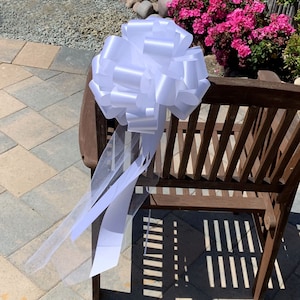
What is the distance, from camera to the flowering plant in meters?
3.94

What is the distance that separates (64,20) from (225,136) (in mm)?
3496

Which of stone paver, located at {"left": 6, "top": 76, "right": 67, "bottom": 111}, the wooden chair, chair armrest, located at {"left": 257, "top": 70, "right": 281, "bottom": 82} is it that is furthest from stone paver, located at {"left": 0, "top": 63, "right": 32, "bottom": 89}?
chair armrest, located at {"left": 257, "top": 70, "right": 281, "bottom": 82}

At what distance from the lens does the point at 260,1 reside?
4.27 metres

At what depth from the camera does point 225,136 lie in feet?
5.60

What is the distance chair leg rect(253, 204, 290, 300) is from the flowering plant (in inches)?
83.8

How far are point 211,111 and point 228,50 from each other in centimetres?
254

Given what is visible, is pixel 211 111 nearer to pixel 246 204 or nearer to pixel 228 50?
pixel 246 204

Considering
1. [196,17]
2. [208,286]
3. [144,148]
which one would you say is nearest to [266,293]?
[208,286]

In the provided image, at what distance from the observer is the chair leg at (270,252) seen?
200 cm

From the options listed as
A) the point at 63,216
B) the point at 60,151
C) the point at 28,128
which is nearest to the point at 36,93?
the point at 28,128

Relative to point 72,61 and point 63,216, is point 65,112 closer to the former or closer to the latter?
point 72,61

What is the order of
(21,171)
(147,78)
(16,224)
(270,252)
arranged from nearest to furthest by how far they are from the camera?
1. (147,78)
2. (270,252)
3. (16,224)
4. (21,171)

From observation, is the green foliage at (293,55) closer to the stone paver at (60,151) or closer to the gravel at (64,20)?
the gravel at (64,20)

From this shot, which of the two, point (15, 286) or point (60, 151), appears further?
point (60, 151)
